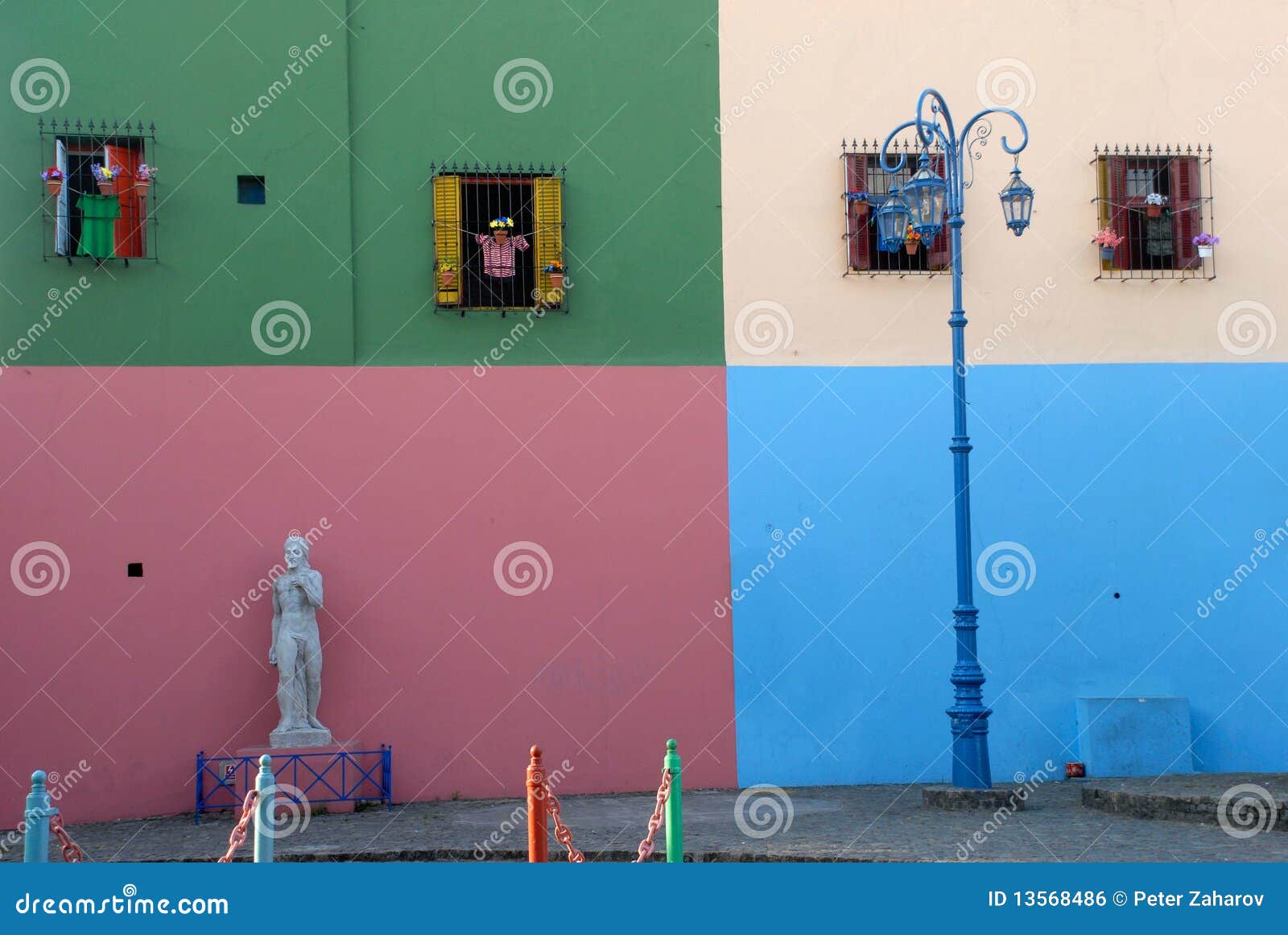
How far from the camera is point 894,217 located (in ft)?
42.2

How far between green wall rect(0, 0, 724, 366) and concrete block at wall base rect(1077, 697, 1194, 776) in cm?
518

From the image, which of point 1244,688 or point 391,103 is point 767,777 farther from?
point 391,103

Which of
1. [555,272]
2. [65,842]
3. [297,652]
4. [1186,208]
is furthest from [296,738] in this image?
[1186,208]

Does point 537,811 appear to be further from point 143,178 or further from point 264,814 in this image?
point 143,178

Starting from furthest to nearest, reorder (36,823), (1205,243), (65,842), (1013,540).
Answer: (1205,243)
(1013,540)
(65,842)
(36,823)

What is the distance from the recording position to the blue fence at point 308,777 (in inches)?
506

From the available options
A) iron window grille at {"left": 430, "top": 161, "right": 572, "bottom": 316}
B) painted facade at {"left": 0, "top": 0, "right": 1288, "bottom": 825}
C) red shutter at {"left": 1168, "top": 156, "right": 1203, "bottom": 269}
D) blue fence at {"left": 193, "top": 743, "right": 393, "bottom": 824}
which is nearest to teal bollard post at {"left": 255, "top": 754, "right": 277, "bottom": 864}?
blue fence at {"left": 193, "top": 743, "right": 393, "bottom": 824}

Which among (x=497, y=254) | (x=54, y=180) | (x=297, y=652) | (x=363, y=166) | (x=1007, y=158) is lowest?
(x=297, y=652)

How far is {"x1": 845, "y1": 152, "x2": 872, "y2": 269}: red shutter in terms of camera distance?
14.8 m

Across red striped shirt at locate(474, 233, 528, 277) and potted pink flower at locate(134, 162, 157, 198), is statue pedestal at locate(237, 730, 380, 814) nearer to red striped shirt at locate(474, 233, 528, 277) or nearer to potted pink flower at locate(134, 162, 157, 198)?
red striped shirt at locate(474, 233, 528, 277)

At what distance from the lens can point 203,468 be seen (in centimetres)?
1379

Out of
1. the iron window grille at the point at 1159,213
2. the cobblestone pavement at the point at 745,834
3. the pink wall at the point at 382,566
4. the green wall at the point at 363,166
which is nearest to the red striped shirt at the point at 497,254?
the green wall at the point at 363,166

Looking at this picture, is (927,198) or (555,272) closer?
(927,198)

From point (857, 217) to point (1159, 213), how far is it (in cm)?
318
